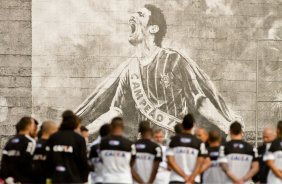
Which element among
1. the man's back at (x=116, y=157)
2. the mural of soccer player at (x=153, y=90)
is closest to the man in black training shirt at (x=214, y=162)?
the man's back at (x=116, y=157)

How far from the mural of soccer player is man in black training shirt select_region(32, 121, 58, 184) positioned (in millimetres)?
12550

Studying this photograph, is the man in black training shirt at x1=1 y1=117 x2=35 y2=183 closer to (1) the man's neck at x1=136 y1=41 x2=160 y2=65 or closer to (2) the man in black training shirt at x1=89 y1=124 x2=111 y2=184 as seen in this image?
(2) the man in black training shirt at x1=89 y1=124 x2=111 y2=184

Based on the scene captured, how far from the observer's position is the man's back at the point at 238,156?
50.9 feet

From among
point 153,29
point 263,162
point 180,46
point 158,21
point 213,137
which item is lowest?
point 263,162

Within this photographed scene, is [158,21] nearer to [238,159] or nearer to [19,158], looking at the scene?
[238,159]

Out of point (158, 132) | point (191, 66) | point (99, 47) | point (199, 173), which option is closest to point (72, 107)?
point (99, 47)

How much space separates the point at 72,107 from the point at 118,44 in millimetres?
2324

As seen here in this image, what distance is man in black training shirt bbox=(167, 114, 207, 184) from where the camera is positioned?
15.6 m

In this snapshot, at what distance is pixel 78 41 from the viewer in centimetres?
2833

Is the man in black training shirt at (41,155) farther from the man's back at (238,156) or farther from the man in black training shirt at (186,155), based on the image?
the man's back at (238,156)

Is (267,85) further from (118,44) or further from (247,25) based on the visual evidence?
(118,44)

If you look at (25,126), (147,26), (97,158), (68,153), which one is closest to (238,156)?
(97,158)

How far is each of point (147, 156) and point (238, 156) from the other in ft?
5.27

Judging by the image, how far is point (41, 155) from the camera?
15.4 m
